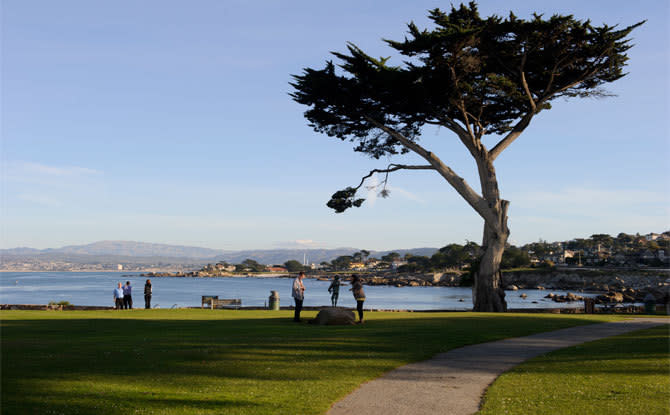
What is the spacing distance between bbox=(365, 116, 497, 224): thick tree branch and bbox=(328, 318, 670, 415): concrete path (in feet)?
47.2

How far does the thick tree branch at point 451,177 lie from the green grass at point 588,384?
1601 centimetres

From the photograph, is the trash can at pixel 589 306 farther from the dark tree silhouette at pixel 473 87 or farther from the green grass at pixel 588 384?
the green grass at pixel 588 384

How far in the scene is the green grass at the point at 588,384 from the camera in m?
7.51

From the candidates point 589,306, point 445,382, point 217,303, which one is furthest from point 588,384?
point 217,303

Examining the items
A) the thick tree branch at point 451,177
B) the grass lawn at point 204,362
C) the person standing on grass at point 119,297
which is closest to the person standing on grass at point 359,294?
the grass lawn at point 204,362

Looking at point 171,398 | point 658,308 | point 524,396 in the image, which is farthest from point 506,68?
point 171,398

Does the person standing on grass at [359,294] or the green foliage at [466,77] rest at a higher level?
the green foliage at [466,77]

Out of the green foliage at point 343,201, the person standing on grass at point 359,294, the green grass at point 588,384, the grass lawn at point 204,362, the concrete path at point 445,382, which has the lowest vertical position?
the grass lawn at point 204,362

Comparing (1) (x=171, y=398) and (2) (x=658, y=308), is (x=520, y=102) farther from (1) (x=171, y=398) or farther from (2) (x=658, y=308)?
(1) (x=171, y=398)

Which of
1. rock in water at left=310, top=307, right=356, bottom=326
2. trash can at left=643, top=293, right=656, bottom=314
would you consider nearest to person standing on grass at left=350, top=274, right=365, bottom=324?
rock in water at left=310, top=307, right=356, bottom=326

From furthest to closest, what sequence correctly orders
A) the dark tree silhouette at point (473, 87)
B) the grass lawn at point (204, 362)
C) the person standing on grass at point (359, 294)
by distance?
1. the dark tree silhouette at point (473, 87)
2. the person standing on grass at point (359, 294)
3. the grass lawn at point (204, 362)

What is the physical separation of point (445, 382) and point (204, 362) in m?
4.43

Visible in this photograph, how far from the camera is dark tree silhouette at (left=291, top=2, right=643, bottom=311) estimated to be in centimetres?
2502

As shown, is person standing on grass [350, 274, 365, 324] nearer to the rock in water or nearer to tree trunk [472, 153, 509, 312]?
the rock in water
